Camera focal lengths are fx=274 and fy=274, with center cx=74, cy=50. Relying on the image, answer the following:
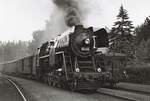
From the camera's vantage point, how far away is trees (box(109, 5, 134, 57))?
47.1m

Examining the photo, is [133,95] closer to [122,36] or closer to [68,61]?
[68,61]

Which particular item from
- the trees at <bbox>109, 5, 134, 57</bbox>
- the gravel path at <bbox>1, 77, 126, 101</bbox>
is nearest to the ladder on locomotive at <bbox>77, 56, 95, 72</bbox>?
the gravel path at <bbox>1, 77, 126, 101</bbox>

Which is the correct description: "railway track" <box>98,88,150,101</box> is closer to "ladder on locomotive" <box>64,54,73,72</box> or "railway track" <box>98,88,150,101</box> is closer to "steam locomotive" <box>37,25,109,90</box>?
"steam locomotive" <box>37,25,109,90</box>

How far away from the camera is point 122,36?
164ft

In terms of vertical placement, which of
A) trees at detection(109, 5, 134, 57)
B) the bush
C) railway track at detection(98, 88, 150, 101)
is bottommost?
railway track at detection(98, 88, 150, 101)

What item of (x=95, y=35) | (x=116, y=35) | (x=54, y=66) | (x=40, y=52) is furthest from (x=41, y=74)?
(x=116, y=35)

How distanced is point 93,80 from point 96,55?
6.51 ft

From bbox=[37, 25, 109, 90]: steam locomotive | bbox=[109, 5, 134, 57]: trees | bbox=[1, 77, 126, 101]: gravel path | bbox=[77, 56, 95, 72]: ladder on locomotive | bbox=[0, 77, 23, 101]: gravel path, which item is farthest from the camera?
bbox=[109, 5, 134, 57]: trees

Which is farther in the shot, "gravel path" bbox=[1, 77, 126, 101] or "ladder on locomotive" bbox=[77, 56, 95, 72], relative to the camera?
"ladder on locomotive" bbox=[77, 56, 95, 72]

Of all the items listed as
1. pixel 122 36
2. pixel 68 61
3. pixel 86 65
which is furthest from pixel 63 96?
Result: pixel 122 36

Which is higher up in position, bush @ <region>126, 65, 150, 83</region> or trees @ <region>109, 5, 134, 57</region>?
trees @ <region>109, 5, 134, 57</region>

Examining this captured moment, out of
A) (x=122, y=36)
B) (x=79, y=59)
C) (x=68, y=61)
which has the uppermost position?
(x=122, y=36)

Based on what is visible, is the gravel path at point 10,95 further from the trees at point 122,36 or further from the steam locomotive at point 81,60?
the trees at point 122,36

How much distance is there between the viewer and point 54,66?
18.7 metres
